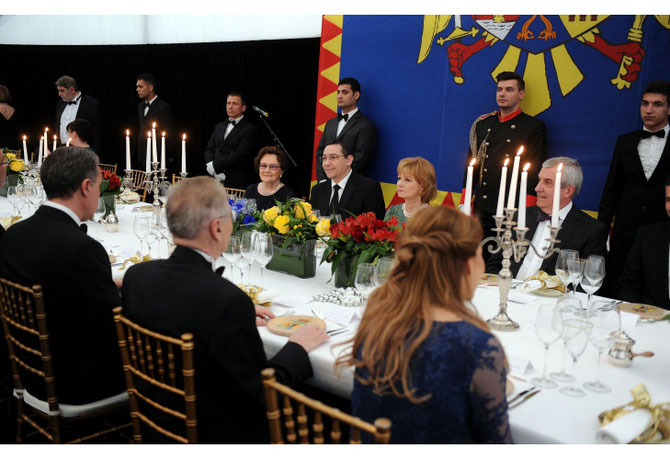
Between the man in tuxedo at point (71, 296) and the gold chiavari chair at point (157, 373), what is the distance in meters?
0.34

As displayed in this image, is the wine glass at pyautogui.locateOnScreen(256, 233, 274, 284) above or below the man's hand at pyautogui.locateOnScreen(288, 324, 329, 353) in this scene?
above

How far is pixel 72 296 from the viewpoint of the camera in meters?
2.13

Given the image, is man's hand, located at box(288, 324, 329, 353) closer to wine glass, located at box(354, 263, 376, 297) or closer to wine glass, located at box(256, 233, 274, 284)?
wine glass, located at box(354, 263, 376, 297)

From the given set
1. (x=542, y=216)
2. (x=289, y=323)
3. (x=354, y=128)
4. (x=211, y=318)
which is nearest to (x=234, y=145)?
(x=354, y=128)

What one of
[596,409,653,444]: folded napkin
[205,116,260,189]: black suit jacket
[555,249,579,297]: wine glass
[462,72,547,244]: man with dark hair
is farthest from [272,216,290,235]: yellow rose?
[205,116,260,189]: black suit jacket

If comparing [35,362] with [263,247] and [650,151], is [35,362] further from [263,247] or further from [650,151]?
[650,151]

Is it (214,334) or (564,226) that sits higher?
(564,226)

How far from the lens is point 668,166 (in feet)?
13.3

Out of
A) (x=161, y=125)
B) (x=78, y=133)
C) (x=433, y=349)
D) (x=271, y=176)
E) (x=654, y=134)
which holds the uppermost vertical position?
(x=654, y=134)

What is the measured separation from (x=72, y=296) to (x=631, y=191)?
379cm

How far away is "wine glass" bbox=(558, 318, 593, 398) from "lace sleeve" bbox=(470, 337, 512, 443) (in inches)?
17.5

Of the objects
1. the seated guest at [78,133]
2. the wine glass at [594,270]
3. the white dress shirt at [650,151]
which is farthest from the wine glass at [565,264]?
the seated guest at [78,133]

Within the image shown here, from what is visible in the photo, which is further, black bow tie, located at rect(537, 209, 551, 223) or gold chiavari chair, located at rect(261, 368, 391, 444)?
black bow tie, located at rect(537, 209, 551, 223)

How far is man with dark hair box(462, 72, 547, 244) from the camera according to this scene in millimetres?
4766
